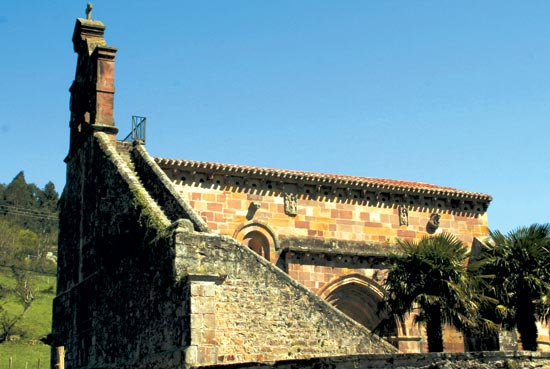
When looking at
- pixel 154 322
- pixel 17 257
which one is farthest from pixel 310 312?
pixel 17 257

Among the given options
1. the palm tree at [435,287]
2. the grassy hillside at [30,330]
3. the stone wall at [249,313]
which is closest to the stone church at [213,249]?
the stone wall at [249,313]

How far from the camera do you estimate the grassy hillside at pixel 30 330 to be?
5294cm

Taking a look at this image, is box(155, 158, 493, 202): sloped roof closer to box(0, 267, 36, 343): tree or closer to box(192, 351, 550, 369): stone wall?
box(192, 351, 550, 369): stone wall

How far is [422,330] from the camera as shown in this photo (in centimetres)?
3000

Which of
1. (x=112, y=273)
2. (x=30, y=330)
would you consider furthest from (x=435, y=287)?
(x=30, y=330)

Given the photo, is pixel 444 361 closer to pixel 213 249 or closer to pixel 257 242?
pixel 213 249

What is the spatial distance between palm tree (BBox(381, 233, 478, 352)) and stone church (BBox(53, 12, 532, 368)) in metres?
2.25

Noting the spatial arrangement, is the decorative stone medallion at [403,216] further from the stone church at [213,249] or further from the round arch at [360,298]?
the round arch at [360,298]

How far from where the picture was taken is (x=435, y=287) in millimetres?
22781

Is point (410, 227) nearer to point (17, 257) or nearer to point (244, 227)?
point (244, 227)

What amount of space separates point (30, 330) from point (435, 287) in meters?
45.6

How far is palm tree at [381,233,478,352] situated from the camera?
22.3 metres

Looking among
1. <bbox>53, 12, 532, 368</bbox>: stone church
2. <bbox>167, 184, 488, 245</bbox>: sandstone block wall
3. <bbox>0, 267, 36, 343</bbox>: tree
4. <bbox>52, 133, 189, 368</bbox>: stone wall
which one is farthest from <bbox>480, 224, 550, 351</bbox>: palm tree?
<bbox>0, 267, 36, 343</bbox>: tree

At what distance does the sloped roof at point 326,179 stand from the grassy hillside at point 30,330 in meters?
26.8
